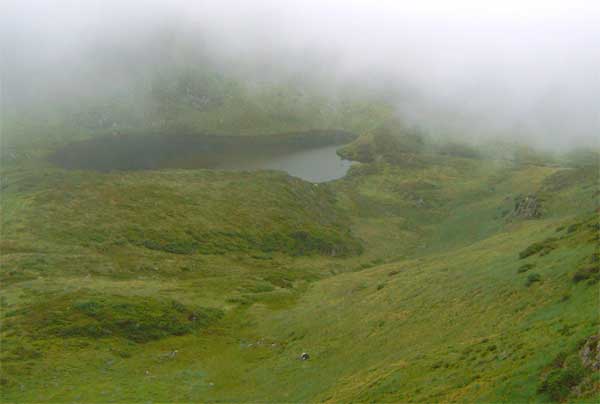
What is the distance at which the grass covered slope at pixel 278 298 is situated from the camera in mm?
30734

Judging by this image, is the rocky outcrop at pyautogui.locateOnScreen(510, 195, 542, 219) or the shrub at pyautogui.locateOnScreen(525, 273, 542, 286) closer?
the shrub at pyautogui.locateOnScreen(525, 273, 542, 286)

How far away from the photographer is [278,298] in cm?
7206

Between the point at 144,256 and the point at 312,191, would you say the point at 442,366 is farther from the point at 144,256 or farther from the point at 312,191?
the point at 312,191

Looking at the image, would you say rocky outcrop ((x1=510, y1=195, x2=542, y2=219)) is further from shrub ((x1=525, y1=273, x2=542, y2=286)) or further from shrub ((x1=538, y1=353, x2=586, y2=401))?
shrub ((x1=538, y1=353, x2=586, y2=401))

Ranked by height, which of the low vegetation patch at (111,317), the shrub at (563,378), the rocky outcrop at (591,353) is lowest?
the low vegetation patch at (111,317)

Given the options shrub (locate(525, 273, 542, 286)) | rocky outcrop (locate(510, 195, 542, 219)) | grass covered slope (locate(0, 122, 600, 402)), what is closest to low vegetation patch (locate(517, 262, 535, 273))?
grass covered slope (locate(0, 122, 600, 402))

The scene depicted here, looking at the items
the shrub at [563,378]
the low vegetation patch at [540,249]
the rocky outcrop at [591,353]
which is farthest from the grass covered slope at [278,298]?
the low vegetation patch at [540,249]

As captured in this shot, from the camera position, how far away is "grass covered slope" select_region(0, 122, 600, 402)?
30.7 metres

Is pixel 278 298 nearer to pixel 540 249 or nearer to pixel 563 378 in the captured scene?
pixel 540 249

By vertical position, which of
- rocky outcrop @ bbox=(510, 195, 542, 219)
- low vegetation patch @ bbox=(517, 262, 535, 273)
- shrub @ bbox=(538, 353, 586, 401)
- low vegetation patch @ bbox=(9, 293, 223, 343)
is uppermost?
shrub @ bbox=(538, 353, 586, 401)

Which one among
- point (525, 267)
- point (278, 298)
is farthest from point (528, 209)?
point (525, 267)

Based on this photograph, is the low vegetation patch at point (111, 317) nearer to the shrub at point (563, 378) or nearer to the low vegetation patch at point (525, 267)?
the low vegetation patch at point (525, 267)

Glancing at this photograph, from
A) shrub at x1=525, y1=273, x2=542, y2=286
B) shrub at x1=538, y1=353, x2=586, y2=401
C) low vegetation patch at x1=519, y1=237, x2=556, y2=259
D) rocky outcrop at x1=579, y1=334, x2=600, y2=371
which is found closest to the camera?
shrub at x1=538, y1=353, x2=586, y2=401

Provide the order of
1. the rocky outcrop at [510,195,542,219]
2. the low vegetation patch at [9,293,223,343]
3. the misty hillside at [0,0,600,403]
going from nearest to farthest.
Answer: the misty hillside at [0,0,600,403] → the low vegetation patch at [9,293,223,343] → the rocky outcrop at [510,195,542,219]
